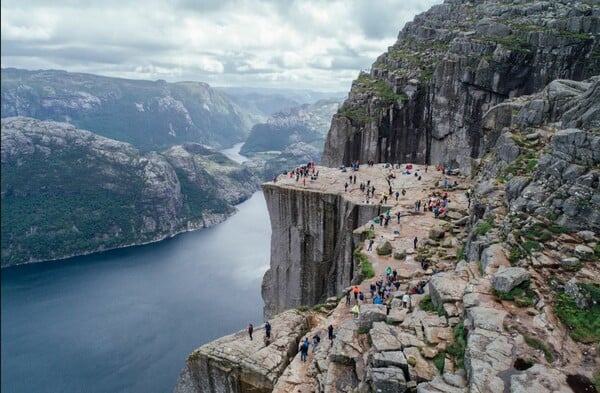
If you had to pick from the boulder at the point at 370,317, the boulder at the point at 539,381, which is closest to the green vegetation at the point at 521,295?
the boulder at the point at 539,381

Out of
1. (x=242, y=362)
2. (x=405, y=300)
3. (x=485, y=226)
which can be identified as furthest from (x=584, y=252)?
(x=242, y=362)

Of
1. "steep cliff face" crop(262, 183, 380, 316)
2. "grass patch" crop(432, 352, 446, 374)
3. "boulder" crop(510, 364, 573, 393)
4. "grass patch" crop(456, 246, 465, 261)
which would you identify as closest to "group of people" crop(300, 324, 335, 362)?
"grass patch" crop(432, 352, 446, 374)

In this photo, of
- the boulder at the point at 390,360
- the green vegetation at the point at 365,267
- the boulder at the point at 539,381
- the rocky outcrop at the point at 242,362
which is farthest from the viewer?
the green vegetation at the point at 365,267

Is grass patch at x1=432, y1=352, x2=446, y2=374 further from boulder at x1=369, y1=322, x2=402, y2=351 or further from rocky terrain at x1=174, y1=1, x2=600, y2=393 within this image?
boulder at x1=369, y1=322, x2=402, y2=351

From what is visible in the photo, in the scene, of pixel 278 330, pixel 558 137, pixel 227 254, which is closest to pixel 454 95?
pixel 558 137

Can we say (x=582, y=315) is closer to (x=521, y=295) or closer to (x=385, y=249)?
(x=521, y=295)

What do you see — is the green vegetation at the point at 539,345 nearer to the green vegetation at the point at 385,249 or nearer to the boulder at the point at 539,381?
the boulder at the point at 539,381

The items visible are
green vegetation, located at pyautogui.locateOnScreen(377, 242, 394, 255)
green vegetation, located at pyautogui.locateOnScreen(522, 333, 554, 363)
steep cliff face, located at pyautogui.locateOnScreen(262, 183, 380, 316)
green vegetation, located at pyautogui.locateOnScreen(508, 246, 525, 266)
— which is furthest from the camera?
steep cliff face, located at pyautogui.locateOnScreen(262, 183, 380, 316)
